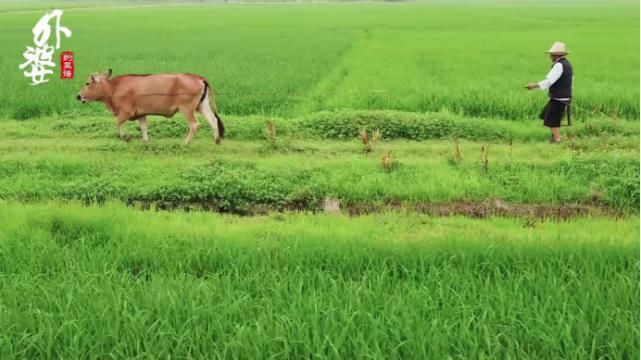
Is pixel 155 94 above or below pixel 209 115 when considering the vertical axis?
above

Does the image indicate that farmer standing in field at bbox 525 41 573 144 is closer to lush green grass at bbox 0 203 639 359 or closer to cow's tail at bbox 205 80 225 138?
lush green grass at bbox 0 203 639 359

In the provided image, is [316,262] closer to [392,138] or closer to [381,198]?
[381,198]

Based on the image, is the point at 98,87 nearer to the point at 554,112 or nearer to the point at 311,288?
the point at 311,288

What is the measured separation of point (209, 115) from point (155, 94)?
660mm

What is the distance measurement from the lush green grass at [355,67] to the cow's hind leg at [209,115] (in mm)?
2024

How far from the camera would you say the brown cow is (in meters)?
7.21

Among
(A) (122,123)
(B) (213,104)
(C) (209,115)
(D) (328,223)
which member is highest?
(B) (213,104)

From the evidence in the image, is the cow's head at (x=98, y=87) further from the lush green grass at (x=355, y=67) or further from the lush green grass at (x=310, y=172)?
the lush green grass at (x=355, y=67)

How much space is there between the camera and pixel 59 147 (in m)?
7.52

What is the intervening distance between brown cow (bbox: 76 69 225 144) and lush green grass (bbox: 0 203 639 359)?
2.53m

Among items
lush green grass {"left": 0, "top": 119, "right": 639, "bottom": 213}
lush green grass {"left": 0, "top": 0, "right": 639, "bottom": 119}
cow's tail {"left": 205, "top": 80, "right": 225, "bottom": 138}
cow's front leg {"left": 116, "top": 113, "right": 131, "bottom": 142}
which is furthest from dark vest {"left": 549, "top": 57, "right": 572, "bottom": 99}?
cow's front leg {"left": 116, "top": 113, "right": 131, "bottom": 142}

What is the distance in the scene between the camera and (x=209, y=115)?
7.45 metres

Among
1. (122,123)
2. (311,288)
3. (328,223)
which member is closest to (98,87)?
(122,123)

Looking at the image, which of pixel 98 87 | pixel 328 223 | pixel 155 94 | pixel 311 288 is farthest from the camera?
pixel 98 87
